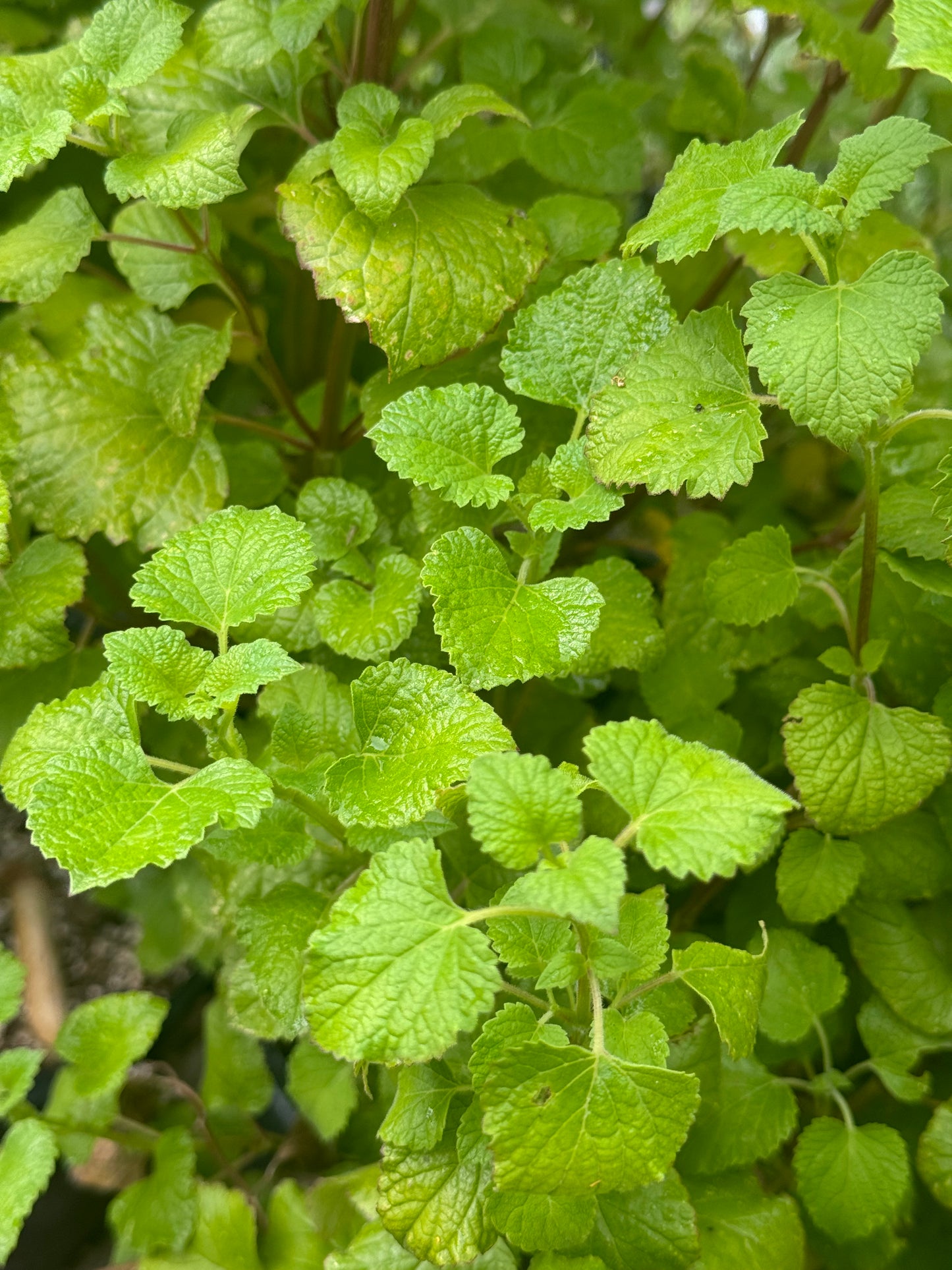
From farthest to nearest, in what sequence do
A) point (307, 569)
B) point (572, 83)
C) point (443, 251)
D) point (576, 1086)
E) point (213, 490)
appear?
point (572, 83)
point (213, 490)
point (443, 251)
point (307, 569)
point (576, 1086)

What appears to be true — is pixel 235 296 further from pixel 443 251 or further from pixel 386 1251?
pixel 386 1251

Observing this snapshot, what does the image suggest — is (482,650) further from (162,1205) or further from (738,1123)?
(162,1205)

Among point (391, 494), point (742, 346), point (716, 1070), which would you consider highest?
point (742, 346)

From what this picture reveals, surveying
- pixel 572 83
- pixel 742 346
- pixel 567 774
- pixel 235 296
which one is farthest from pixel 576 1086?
pixel 572 83

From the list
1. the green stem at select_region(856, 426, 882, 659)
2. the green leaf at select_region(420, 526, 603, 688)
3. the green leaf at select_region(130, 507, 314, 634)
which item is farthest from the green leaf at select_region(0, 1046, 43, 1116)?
the green stem at select_region(856, 426, 882, 659)

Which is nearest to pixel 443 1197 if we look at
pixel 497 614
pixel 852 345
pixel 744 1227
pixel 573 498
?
pixel 744 1227

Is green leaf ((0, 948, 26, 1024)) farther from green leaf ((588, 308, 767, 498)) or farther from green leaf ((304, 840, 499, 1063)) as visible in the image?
green leaf ((588, 308, 767, 498))
